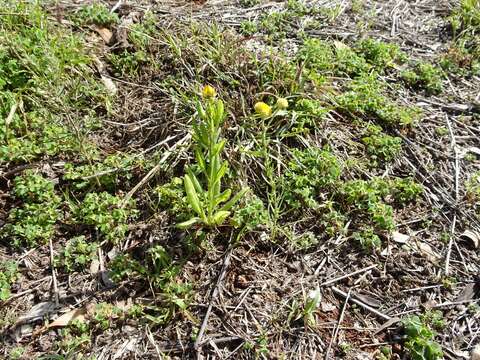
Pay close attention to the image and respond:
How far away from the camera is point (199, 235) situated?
7.52ft

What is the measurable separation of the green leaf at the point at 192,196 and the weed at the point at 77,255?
0.53 m

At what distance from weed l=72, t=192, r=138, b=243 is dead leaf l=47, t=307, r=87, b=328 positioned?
371 millimetres

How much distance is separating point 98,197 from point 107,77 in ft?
3.33

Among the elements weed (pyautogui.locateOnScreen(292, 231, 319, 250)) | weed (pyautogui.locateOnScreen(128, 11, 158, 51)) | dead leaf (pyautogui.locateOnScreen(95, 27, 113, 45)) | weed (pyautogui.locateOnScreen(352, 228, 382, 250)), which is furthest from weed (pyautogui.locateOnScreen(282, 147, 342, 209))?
dead leaf (pyautogui.locateOnScreen(95, 27, 113, 45))

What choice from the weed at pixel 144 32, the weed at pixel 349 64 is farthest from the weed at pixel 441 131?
the weed at pixel 144 32

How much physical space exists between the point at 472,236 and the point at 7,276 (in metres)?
2.31

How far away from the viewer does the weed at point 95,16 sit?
10.9 feet

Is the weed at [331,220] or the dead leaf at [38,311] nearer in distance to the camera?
the dead leaf at [38,311]

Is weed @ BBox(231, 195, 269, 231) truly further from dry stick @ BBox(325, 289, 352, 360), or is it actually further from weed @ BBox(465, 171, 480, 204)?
weed @ BBox(465, 171, 480, 204)

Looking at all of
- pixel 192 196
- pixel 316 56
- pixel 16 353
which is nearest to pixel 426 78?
pixel 316 56

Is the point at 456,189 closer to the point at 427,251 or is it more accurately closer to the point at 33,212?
the point at 427,251

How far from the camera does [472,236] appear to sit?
96.3 inches

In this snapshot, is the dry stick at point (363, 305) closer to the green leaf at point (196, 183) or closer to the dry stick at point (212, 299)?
the dry stick at point (212, 299)

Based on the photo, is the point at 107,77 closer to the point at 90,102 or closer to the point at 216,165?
the point at 90,102
